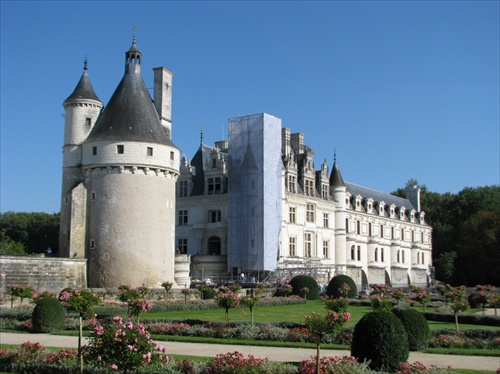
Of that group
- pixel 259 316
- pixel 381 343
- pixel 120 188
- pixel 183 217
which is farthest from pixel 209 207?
pixel 381 343

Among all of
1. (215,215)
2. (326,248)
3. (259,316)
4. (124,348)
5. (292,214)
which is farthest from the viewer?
(326,248)

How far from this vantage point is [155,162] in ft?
102

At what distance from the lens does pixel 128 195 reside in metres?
30.3

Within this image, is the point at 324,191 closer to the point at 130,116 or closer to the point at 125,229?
the point at 130,116

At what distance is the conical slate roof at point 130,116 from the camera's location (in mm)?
30844

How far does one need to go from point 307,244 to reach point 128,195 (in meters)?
18.6

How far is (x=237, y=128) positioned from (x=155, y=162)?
12065 millimetres

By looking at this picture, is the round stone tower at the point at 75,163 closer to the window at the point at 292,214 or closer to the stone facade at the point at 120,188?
the stone facade at the point at 120,188

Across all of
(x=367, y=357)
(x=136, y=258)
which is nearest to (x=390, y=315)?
(x=367, y=357)

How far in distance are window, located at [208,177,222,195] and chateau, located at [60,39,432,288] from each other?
0.31ft

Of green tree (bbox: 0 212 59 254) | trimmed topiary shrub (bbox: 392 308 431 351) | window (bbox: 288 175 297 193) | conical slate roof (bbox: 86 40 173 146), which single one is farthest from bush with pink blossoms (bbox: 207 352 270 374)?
green tree (bbox: 0 212 59 254)

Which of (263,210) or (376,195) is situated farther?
(376,195)

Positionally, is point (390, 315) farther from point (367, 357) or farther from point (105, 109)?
point (105, 109)

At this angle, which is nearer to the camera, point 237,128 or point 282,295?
point 282,295
